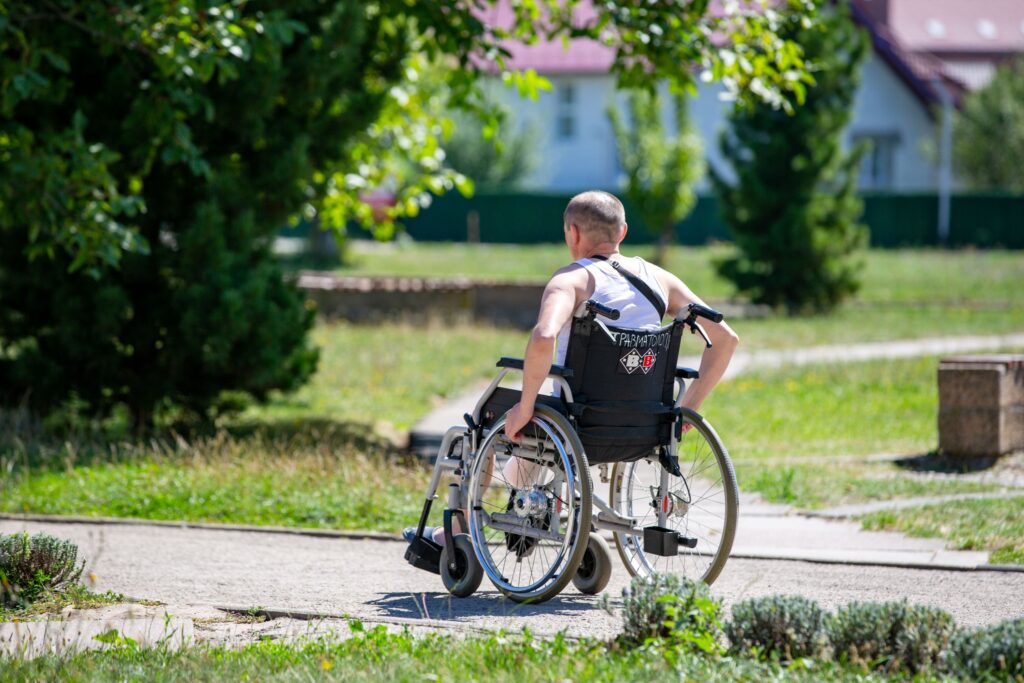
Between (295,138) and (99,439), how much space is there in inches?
106

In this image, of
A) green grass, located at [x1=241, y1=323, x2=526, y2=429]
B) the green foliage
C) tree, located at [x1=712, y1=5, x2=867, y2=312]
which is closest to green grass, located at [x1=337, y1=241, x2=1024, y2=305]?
tree, located at [x1=712, y1=5, x2=867, y2=312]

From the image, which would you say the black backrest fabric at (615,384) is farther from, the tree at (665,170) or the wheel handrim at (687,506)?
the tree at (665,170)

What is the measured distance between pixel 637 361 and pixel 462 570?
1206 millimetres

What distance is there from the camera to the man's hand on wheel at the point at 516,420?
5.49m

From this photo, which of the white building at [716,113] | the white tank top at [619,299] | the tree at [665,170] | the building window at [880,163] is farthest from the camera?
the building window at [880,163]

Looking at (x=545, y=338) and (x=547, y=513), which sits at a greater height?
(x=545, y=338)

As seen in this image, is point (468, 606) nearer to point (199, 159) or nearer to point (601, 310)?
point (601, 310)

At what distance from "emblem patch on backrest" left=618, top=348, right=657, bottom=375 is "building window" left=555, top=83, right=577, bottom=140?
43.4 metres

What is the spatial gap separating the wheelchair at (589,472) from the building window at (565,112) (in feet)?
142

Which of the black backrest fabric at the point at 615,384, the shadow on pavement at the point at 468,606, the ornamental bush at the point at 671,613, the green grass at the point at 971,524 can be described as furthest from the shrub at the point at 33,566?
the green grass at the point at 971,524

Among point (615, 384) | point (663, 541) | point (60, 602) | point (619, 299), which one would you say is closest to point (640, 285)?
point (619, 299)

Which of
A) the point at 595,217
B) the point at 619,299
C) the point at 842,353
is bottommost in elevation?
A: the point at 842,353

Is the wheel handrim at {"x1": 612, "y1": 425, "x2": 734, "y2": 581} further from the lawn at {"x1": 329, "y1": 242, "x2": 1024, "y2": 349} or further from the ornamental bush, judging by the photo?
the lawn at {"x1": 329, "y1": 242, "x2": 1024, "y2": 349}

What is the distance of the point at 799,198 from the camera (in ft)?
72.5
